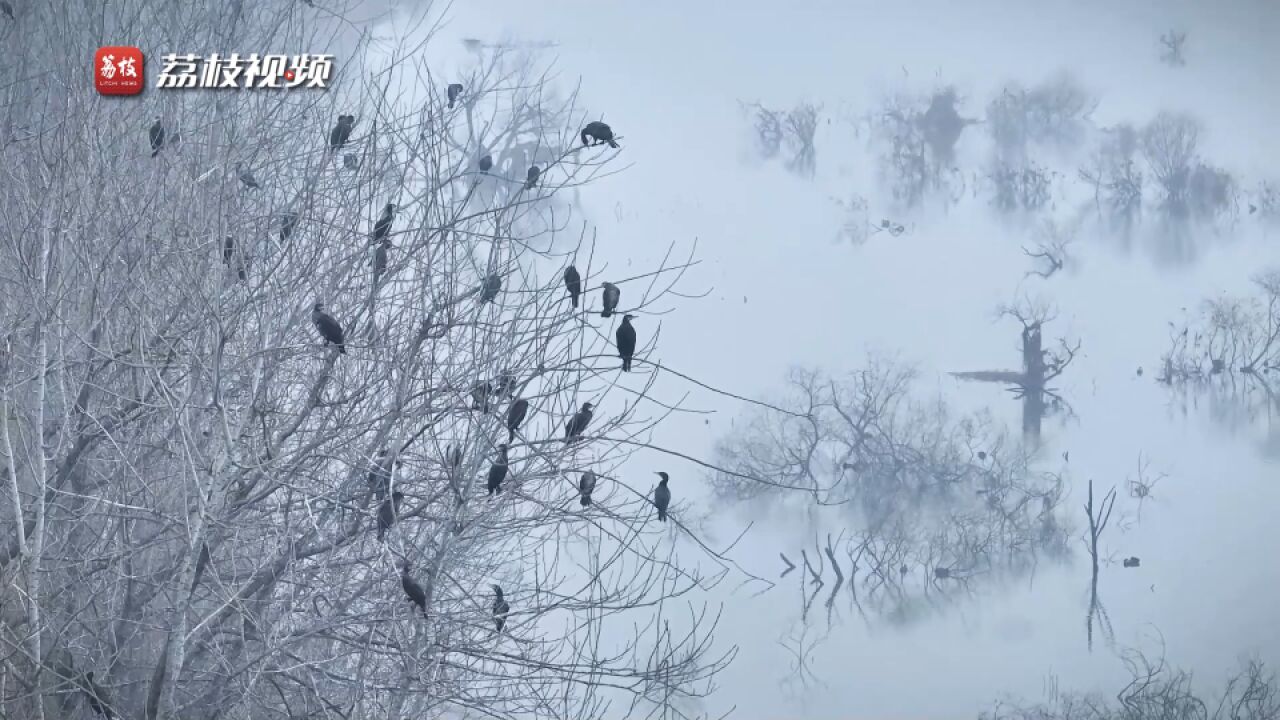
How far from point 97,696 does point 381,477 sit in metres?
0.92

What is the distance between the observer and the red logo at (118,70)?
15.8 ft

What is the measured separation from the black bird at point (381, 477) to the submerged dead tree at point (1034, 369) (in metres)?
4.41

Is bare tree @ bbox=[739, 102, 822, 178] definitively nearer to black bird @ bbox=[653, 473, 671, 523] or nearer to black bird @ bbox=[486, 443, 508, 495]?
black bird @ bbox=[653, 473, 671, 523]

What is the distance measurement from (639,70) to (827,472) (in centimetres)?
245

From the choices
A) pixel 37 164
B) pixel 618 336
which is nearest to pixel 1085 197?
pixel 618 336

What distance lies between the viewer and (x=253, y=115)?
4.87m

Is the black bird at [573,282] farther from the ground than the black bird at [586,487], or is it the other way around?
the black bird at [573,282]

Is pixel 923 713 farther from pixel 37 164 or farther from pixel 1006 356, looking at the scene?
pixel 37 164

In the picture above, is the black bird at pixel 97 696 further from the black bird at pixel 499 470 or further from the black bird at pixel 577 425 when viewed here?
the black bird at pixel 577 425

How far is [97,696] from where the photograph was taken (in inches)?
137

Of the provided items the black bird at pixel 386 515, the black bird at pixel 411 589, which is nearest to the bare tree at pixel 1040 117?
the black bird at pixel 386 515

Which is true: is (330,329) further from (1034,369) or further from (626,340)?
(1034,369)

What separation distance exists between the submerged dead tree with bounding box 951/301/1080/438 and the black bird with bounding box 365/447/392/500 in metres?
4.41

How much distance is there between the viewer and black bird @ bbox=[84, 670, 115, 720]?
3.45 metres
